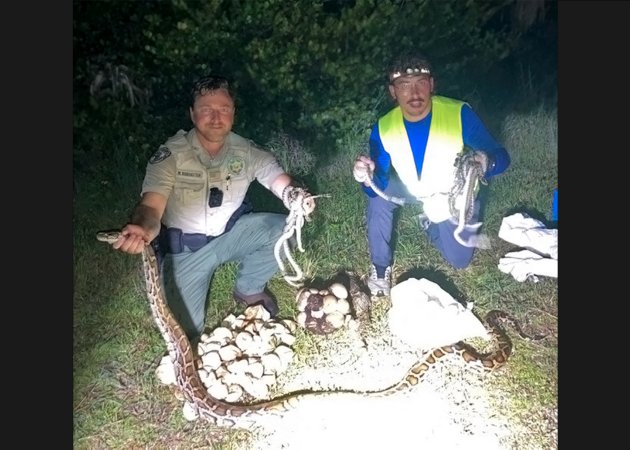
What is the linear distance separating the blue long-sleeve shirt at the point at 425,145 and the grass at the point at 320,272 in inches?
1.8

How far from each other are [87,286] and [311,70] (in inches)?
49.2

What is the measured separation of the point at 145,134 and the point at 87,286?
65 cm

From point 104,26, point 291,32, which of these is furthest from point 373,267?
point 104,26

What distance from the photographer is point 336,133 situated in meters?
3.24

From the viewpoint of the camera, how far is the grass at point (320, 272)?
3215 millimetres

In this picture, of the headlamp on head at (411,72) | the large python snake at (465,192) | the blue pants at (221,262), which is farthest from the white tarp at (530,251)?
the blue pants at (221,262)

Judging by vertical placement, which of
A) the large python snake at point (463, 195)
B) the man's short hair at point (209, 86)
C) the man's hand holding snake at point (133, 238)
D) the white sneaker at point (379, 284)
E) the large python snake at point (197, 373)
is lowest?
the large python snake at point (197, 373)

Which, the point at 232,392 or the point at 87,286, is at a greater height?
the point at 87,286

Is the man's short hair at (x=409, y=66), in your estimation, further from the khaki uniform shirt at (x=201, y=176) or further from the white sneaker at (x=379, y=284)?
the white sneaker at (x=379, y=284)

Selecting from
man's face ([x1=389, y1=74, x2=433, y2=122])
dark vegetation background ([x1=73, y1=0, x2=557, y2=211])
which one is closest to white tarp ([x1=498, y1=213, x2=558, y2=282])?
dark vegetation background ([x1=73, y1=0, x2=557, y2=211])

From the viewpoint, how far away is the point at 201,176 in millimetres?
3188

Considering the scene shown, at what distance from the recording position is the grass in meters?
3.21

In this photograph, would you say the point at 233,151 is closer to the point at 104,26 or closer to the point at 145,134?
the point at 145,134

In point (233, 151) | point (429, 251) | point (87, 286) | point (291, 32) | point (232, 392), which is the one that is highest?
point (291, 32)
